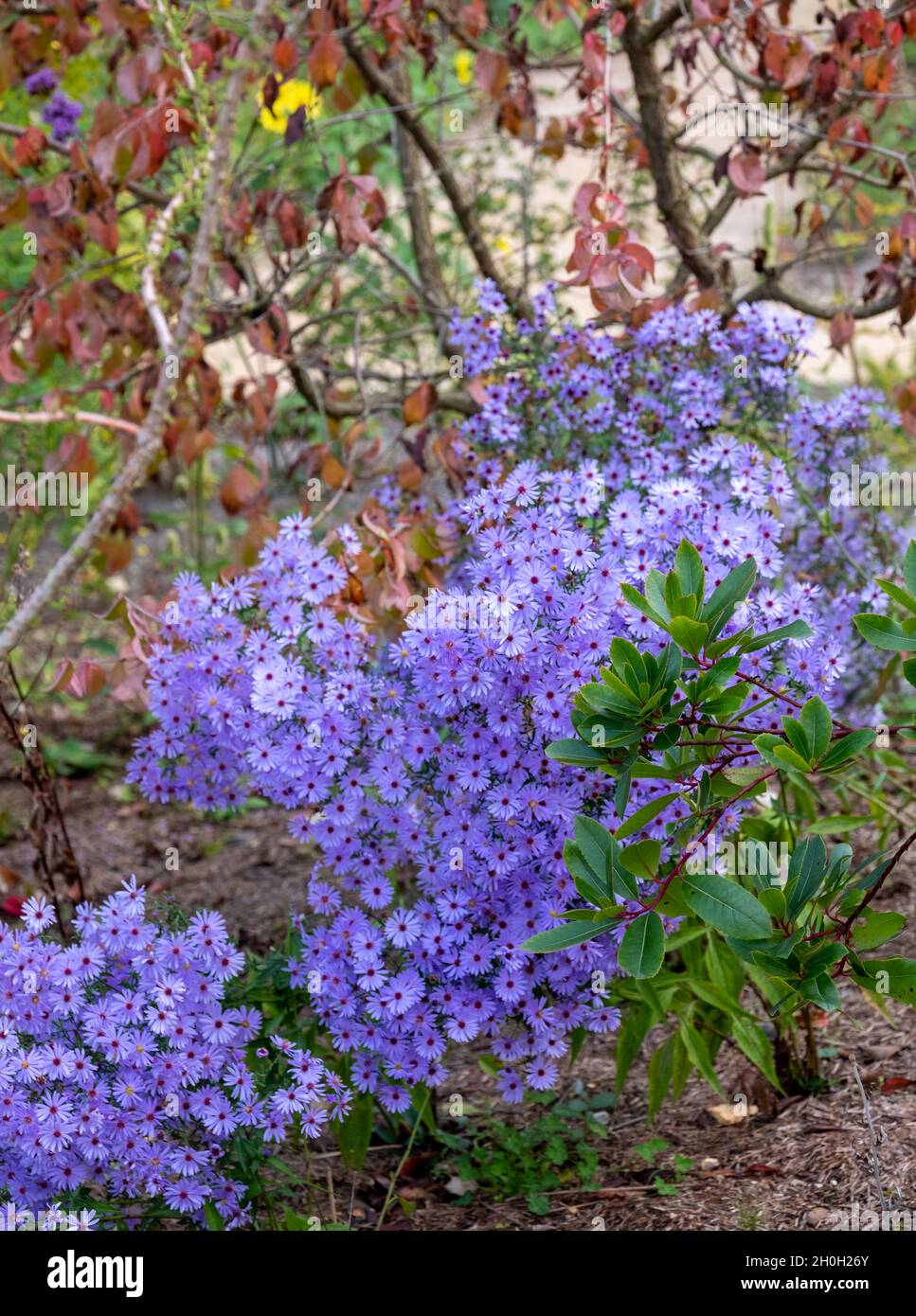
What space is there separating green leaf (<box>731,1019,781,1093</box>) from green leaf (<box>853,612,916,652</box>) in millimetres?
849

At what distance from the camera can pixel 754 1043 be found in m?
2.34

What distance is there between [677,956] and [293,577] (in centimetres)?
121

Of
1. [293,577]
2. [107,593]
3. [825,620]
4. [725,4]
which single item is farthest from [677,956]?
[107,593]

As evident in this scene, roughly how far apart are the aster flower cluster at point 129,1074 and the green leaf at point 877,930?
831mm

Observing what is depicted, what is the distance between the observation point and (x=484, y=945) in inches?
85.7

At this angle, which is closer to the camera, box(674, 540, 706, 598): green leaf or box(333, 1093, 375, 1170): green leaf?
box(674, 540, 706, 598): green leaf

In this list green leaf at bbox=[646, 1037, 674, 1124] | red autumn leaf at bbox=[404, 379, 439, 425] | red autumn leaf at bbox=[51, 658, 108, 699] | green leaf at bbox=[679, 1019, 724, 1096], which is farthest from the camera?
red autumn leaf at bbox=[404, 379, 439, 425]

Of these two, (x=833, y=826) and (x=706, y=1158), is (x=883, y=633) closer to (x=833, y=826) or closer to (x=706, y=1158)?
(x=833, y=826)

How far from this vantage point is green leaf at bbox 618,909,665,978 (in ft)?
5.49

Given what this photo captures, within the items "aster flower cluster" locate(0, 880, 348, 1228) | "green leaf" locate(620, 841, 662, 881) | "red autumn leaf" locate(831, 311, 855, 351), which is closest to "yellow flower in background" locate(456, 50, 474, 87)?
"red autumn leaf" locate(831, 311, 855, 351)

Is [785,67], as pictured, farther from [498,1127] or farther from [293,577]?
[498,1127]

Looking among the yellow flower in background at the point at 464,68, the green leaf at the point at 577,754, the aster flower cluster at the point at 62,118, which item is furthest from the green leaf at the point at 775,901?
the yellow flower in background at the point at 464,68

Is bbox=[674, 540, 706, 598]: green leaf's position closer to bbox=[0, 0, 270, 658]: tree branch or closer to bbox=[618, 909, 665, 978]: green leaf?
bbox=[618, 909, 665, 978]: green leaf

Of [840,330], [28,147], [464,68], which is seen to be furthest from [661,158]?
[464,68]
